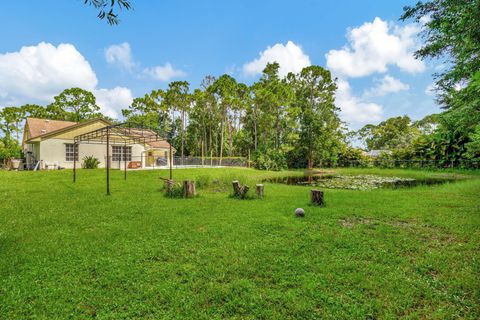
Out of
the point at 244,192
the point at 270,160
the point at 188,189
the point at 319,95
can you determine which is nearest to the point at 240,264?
the point at 244,192

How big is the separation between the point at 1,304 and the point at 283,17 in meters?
15.4

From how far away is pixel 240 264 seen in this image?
3.43 meters

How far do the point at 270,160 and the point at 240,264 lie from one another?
76.5ft

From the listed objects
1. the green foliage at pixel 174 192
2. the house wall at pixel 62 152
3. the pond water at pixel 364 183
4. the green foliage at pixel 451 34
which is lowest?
the pond water at pixel 364 183

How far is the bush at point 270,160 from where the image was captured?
26.3 meters

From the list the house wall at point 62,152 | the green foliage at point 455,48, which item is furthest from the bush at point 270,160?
the green foliage at point 455,48

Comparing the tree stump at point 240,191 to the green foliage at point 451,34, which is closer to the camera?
the green foliage at point 451,34

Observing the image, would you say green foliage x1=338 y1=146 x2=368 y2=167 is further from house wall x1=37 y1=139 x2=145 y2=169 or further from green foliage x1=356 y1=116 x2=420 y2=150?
house wall x1=37 y1=139 x2=145 y2=169

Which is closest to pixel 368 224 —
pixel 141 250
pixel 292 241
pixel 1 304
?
pixel 292 241

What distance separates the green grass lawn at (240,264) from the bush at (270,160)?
19933mm

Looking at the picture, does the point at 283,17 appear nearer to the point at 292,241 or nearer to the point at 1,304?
the point at 292,241

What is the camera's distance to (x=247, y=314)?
246 centimetres

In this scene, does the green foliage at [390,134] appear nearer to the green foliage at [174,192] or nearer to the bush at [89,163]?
the green foliage at [174,192]

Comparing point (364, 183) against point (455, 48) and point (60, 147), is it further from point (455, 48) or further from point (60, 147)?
point (60, 147)
